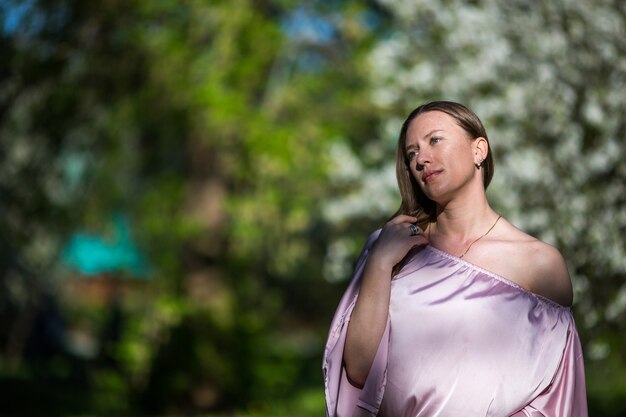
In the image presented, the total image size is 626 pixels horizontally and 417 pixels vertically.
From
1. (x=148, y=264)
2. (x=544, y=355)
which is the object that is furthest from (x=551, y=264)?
(x=148, y=264)

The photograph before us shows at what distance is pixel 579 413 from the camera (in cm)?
271

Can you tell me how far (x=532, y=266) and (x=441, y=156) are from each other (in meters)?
0.37

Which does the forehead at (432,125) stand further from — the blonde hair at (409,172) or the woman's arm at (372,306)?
Answer: the woman's arm at (372,306)

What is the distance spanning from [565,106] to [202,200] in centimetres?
512

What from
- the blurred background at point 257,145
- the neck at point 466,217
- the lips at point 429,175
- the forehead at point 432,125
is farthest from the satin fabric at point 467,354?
the blurred background at point 257,145

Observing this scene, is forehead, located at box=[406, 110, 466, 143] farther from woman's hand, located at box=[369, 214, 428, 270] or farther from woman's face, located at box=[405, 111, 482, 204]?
woman's hand, located at box=[369, 214, 428, 270]

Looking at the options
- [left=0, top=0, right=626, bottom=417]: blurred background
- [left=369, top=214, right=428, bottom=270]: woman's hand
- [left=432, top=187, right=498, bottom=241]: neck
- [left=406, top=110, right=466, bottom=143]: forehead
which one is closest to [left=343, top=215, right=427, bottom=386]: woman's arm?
[left=369, top=214, right=428, bottom=270]: woman's hand

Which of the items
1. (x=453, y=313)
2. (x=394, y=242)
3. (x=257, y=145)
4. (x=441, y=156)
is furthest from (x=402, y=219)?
(x=257, y=145)

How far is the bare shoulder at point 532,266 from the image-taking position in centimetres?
270

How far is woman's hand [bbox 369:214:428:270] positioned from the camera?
8.86 feet

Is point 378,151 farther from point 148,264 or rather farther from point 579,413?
point 579,413

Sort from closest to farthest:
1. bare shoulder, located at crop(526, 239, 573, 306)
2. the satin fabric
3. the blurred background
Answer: the satin fabric, bare shoulder, located at crop(526, 239, 573, 306), the blurred background

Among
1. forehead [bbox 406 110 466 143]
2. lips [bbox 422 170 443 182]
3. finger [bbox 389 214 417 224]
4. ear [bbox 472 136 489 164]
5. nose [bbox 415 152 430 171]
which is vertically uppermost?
forehead [bbox 406 110 466 143]

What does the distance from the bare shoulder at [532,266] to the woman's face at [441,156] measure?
7.3 inches
